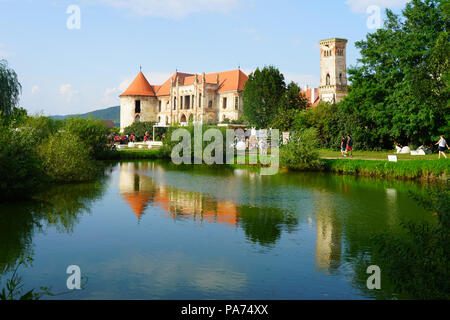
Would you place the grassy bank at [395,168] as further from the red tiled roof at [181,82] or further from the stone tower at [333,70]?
the red tiled roof at [181,82]

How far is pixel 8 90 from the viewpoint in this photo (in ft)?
96.5

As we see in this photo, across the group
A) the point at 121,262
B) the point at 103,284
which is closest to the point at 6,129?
the point at 121,262

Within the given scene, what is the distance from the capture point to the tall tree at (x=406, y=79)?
2998cm

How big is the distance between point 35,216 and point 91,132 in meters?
19.8

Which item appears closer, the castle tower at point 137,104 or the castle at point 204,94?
the castle at point 204,94

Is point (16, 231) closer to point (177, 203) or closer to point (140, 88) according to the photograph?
point (177, 203)

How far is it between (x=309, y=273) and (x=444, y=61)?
80.4 ft

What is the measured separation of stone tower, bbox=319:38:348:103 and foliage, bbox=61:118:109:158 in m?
41.8

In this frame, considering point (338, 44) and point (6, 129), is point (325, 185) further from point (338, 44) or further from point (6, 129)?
point (338, 44)

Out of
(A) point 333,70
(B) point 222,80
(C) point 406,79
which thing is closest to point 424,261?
(C) point 406,79

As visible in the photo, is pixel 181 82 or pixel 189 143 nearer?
pixel 189 143

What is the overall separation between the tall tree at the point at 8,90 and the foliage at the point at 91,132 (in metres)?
3.36

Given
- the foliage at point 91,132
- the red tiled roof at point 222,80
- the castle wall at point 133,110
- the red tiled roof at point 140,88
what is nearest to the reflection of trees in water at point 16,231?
the foliage at point 91,132

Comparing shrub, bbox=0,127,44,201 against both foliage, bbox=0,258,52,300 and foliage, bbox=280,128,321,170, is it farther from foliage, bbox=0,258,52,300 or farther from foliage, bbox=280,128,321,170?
foliage, bbox=280,128,321,170
